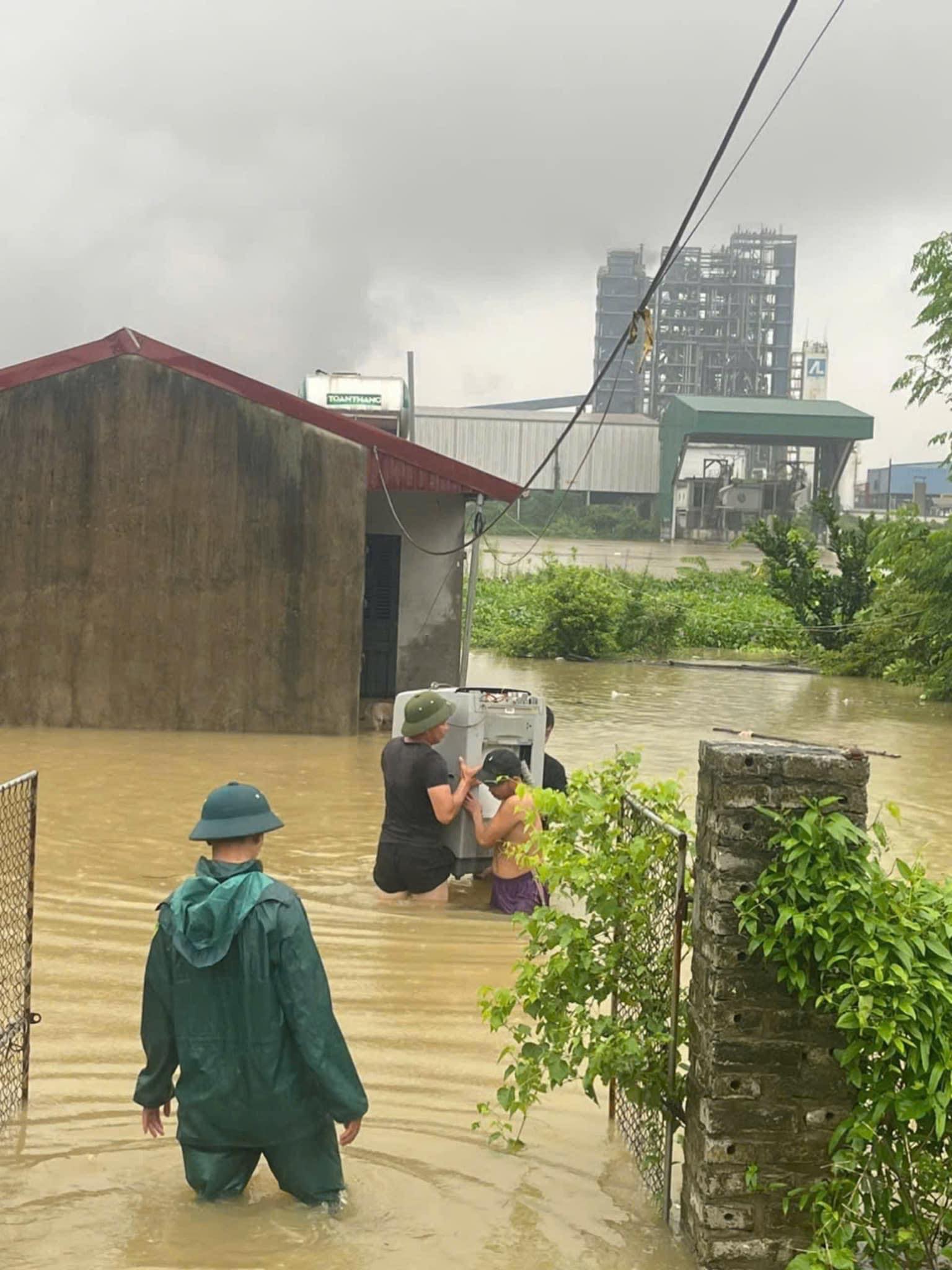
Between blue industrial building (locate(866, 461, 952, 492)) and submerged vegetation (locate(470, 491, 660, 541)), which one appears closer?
submerged vegetation (locate(470, 491, 660, 541))

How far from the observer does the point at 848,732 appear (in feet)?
67.0

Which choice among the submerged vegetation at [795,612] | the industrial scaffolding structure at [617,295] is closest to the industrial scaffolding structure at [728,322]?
the industrial scaffolding structure at [617,295]

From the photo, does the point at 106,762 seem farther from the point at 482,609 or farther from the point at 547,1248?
the point at 482,609

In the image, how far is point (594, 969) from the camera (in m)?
5.19

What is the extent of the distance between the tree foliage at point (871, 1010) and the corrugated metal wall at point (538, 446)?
53.3m

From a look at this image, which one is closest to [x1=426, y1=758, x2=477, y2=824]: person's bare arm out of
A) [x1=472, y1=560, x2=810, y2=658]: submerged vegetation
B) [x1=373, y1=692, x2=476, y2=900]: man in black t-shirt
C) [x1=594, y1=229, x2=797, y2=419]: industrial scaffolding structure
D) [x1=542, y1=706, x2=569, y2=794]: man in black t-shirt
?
[x1=373, y1=692, x2=476, y2=900]: man in black t-shirt

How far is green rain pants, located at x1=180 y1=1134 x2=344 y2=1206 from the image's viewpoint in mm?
4844

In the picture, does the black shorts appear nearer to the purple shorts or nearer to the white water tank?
the white water tank

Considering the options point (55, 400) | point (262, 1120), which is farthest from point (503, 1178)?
point (55, 400)

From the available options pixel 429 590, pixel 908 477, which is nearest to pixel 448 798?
pixel 429 590

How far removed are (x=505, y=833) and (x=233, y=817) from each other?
4.20 m

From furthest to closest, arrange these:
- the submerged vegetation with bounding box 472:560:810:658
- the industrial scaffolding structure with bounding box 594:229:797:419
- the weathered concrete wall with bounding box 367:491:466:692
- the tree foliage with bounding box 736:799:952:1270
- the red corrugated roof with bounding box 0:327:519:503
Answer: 1. the industrial scaffolding structure with bounding box 594:229:797:419
2. the submerged vegetation with bounding box 472:560:810:658
3. the weathered concrete wall with bounding box 367:491:466:692
4. the red corrugated roof with bounding box 0:327:519:503
5. the tree foliage with bounding box 736:799:952:1270

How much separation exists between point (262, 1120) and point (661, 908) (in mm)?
1522

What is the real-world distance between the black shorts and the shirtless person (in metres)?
0.27
